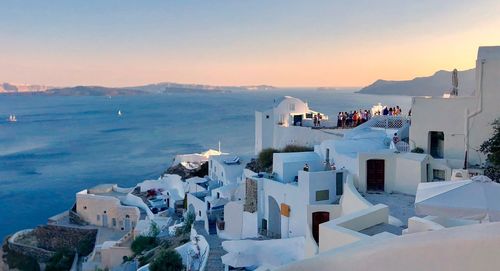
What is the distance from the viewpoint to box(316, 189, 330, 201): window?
14492 millimetres

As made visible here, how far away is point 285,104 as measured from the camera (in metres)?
29.1

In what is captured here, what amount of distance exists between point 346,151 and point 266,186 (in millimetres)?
2992

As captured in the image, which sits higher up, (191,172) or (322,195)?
(322,195)

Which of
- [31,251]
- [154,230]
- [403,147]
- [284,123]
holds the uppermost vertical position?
[403,147]

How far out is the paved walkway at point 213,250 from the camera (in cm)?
1429

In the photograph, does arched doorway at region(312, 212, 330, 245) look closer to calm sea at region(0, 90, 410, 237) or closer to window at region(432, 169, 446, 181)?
window at region(432, 169, 446, 181)

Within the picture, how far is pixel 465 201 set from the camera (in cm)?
707

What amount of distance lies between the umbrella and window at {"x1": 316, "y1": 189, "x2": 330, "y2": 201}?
23.1 feet

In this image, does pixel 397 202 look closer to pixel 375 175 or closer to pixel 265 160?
pixel 375 175

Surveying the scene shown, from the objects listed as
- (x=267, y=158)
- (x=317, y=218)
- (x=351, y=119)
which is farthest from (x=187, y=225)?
(x=351, y=119)

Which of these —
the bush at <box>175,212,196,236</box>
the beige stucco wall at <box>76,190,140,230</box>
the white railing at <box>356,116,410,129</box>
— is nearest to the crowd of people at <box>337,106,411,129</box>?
the white railing at <box>356,116,410,129</box>

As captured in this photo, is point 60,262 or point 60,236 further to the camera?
point 60,236

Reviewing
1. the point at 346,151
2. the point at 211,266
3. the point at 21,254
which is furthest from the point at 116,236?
the point at 346,151

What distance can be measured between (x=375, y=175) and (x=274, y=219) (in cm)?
395
